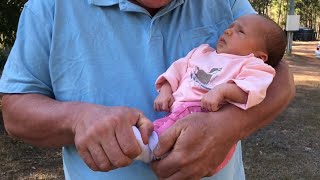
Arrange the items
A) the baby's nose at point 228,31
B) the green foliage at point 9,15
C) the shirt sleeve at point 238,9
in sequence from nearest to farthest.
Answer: the baby's nose at point 228,31 < the shirt sleeve at point 238,9 < the green foliage at point 9,15

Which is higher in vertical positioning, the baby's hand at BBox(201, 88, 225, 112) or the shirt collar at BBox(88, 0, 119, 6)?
the shirt collar at BBox(88, 0, 119, 6)

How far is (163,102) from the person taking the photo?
Answer: 74.3 inches

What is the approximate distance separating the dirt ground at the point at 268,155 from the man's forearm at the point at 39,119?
13.6 feet

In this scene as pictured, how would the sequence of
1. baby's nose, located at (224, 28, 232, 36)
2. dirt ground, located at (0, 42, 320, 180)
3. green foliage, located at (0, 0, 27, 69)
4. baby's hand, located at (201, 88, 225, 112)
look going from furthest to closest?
green foliage, located at (0, 0, 27, 69), dirt ground, located at (0, 42, 320, 180), baby's nose, located at (224, 28, 232, 36), baby's hand, located at (201, 88, 225, 112)

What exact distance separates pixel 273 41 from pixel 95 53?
75 cm

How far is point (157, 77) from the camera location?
1966mm

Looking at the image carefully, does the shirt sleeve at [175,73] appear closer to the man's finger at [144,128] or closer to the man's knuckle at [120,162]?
the man's finger at [144,128]

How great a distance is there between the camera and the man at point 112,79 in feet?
5.55

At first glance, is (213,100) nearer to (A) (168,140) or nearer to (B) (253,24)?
(A) (168,140)

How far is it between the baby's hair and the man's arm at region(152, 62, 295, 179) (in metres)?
0.36

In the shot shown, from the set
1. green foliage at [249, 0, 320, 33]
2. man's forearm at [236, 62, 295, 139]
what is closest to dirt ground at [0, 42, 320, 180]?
man's forearm at [236, 62, 295, 139]

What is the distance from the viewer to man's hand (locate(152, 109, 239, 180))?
1.65 m

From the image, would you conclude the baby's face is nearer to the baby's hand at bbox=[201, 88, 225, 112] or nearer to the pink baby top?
the pink baby top

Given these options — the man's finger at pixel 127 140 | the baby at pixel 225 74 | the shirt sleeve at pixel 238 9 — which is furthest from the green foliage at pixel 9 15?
the man's finger at pixel 127 140
